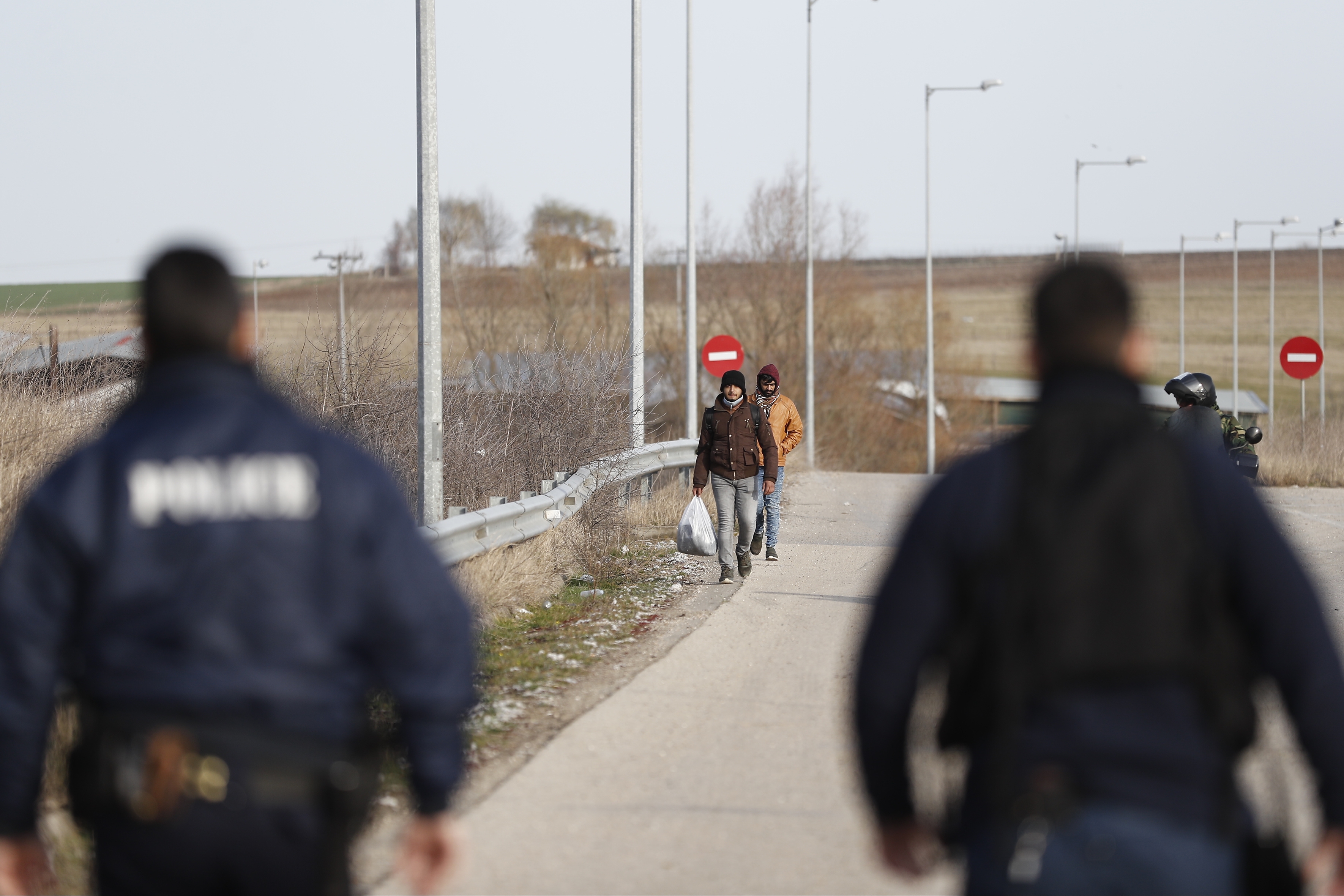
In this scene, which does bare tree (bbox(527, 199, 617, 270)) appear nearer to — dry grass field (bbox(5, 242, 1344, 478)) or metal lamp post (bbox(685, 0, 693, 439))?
dry grass field (bbox(5, 242, 1344, 478))

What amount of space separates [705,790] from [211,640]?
386 centimetres

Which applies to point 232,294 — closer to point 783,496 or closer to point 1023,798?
point 1023,798

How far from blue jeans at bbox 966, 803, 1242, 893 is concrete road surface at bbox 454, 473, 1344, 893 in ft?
1.32

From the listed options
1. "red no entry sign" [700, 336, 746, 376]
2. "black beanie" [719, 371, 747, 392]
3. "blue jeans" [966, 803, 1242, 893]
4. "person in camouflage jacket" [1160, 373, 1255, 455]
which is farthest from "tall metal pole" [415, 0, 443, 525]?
"red no entry sign" [700, 336, 746, 376]

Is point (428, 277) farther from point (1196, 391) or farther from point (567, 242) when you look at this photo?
point (567, 242)

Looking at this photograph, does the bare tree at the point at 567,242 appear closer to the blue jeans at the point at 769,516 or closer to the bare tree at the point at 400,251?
the bare tree at the point at 400,251

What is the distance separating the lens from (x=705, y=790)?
611cm

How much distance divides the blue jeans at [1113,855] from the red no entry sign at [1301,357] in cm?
2936

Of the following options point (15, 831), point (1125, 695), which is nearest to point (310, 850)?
point (15, 831)

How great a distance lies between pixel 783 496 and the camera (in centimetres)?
2277

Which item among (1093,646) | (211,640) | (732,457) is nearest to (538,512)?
(732,457)

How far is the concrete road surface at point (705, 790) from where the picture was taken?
5012 mm

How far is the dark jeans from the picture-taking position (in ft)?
8.09

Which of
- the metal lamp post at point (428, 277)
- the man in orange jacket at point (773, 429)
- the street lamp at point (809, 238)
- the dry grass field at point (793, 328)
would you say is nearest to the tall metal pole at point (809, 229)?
the street lamp at point (809, 238)
